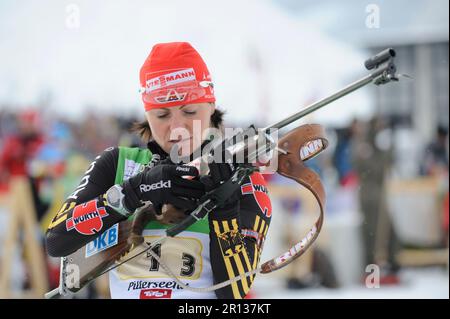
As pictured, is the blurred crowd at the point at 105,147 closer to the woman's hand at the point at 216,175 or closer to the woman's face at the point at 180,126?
the woman's face at the point at 180,126

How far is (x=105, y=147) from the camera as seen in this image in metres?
5.41

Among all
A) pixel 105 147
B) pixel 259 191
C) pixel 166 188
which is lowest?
pixel 105 147

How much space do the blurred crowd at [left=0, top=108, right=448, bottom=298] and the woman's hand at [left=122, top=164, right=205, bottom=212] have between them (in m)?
2.13

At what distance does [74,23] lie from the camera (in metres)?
3.09

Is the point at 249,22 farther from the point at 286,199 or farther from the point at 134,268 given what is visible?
the point at 134,268

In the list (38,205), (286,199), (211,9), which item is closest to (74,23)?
(211,9)

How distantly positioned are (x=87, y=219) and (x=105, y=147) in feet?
10.5

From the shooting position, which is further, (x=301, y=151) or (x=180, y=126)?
(x=180, y=126)

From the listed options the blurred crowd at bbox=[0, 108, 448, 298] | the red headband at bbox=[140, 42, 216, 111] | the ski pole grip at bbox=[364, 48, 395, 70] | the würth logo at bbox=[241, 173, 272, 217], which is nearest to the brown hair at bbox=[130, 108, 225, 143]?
the red headband at bbox=[140, 42, 216, 111]

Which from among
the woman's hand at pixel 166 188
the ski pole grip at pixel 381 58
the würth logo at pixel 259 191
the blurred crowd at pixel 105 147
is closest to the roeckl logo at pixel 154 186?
the woman's hand at pixel 166 188

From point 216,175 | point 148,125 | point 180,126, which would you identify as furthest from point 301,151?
point 148,125

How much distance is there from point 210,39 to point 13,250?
7.62 feet

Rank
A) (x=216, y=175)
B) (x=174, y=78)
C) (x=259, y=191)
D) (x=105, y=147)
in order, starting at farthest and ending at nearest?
(x=105, y=147) → (x=259, y=191) → (x=174, y=78) → (x=216, y=175)

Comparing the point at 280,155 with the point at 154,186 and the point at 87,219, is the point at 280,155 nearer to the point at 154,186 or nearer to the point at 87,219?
the point at 154,186
